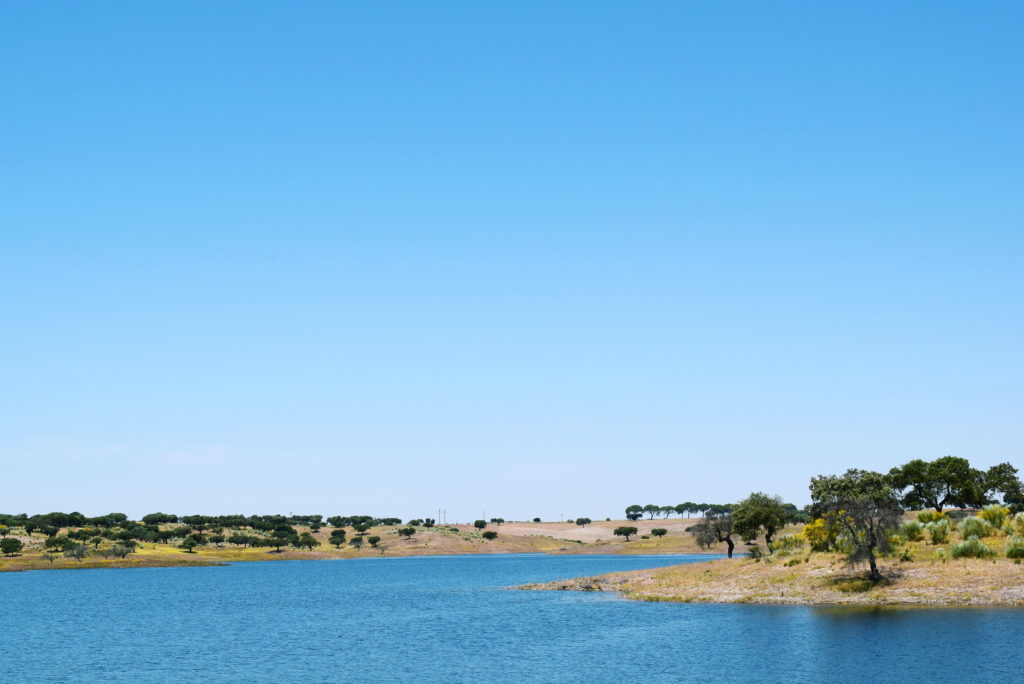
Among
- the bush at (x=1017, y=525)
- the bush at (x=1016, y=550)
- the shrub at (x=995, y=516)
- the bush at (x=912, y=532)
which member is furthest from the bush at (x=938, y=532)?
the bush at (x=1016, y=550)

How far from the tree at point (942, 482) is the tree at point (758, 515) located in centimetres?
2032

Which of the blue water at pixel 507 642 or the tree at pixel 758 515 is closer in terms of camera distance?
the blue water at pixel 507 642

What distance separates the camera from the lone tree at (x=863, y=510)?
87500 millimetres

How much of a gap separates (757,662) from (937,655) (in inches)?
445

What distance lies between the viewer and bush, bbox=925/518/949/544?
95.5 m

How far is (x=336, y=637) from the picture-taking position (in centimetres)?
8256

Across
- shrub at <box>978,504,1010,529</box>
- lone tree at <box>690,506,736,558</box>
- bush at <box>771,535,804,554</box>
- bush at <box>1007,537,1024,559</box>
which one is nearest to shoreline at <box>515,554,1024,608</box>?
bush at <box>1007,537,1024,559</box>

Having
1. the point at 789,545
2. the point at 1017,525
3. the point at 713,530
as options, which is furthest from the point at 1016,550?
the point at 713,530

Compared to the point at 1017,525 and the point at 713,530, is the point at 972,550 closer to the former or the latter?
the point at 1017,525

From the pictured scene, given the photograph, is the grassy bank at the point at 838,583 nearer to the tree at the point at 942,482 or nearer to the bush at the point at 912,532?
the bush at the point at 912,532

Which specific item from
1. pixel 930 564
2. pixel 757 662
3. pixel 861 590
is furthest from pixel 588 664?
pixel 930 564

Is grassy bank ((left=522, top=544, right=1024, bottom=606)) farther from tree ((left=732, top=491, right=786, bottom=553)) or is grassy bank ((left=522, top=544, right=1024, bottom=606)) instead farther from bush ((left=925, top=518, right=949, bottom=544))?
tree ((left=732, top=491, right=786, bottom=553))

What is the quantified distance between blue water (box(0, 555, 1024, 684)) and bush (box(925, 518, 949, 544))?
2129 cm

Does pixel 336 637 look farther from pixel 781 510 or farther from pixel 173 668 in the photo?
pixel 781 510
